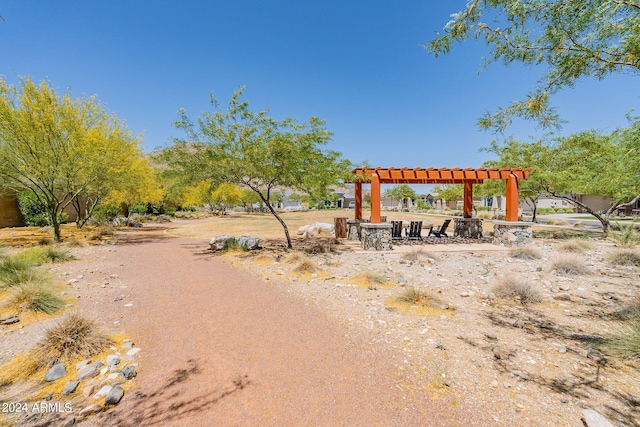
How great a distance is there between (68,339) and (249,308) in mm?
2652

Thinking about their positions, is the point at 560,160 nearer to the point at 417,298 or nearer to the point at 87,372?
the point at 417,298

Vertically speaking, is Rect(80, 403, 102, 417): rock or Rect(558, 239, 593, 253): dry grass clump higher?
Rect(558, 239, 593, 253): dry grass clump

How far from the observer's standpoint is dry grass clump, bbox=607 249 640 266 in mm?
8406

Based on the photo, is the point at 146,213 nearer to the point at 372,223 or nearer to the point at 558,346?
the point at 372,223

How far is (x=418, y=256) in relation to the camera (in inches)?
381

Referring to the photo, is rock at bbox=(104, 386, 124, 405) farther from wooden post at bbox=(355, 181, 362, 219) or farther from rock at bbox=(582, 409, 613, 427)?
wooden post at bbox=(355, 181, 362, 219)

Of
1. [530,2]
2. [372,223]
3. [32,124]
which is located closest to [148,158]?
[32,124]

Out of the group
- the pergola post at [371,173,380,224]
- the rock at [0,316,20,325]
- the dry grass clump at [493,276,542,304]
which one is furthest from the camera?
the pergola post at [371,173,380,224]

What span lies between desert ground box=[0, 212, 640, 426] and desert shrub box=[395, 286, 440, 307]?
0.03 metres

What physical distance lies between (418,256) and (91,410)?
9.21 meters

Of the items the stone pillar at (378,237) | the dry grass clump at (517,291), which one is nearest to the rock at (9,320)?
the dry grass clump at (517,291)

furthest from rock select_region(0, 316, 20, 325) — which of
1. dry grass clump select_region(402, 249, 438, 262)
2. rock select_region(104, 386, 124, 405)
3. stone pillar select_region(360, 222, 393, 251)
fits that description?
stone pillar select_region(360, 222, 393, 251)

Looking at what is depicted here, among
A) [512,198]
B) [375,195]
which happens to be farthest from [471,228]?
[375,195]

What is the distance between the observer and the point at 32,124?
35.1ft
